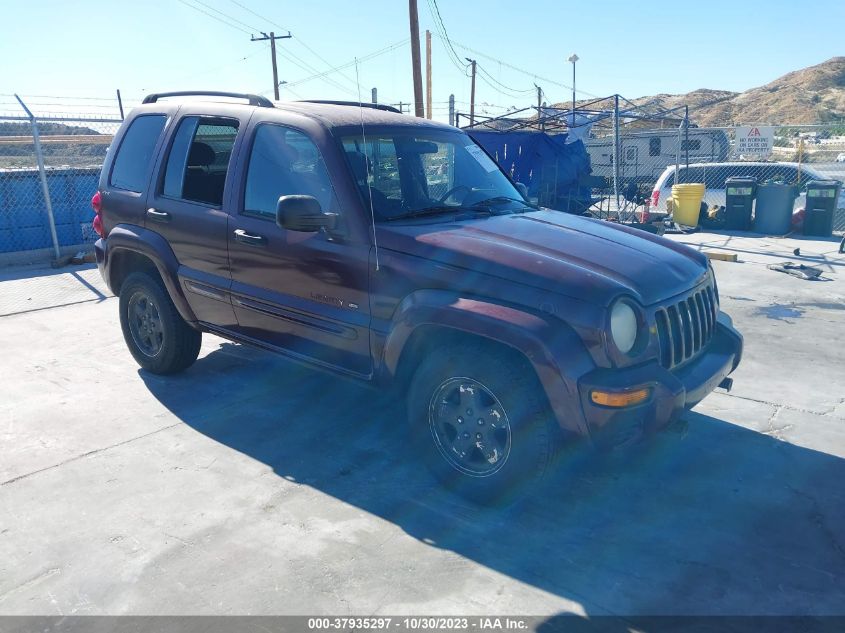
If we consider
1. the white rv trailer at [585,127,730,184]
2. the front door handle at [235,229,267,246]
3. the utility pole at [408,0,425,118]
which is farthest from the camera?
the white rv trailer at [585,127,730,184]

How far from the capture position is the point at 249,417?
191 inches

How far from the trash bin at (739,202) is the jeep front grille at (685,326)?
1058 cm

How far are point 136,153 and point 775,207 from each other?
11940 millimetres

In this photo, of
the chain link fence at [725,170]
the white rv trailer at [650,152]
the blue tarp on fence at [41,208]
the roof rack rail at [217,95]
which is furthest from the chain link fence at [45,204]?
the white rv trailer at [650,152]

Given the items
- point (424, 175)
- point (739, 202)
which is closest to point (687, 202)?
point (739, 202)

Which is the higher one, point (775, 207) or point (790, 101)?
point (790, 101)

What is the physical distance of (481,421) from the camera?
3582mm

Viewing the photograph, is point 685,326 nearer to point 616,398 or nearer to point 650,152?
point 616,398

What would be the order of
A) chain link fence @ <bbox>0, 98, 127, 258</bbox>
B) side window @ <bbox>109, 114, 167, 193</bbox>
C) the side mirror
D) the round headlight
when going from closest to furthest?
1. the round headlight
2. the side mirror
3. side window @ <bbox>109, 114, 167, 193</bbox>
4. chain link fence @ <bbox>0, 98, 127, 258</bbox>

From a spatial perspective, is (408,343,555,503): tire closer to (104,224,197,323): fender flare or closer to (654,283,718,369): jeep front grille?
(654,283,718,369): jeep front grille

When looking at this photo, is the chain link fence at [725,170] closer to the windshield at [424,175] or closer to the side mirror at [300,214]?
→ the windshield at [424,175]

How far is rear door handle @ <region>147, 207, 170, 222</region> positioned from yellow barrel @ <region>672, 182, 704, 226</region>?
37.0 feet

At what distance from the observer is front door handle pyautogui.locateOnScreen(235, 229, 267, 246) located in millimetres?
4270

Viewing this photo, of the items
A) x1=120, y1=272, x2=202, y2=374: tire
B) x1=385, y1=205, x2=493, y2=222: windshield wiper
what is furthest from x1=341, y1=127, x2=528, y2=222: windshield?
x1=120, y1=272, x2=202, y2=374: tire
